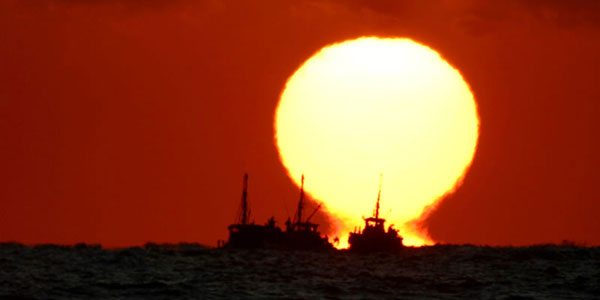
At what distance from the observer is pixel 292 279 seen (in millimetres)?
113938

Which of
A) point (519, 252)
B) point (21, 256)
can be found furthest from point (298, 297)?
point (519, 252)

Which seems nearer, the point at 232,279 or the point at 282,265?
the point at 232,279

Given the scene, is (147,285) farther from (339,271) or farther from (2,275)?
(339,271)

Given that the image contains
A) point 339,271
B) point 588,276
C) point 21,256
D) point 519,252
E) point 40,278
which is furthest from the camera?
point 519,252

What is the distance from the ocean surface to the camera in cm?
9712

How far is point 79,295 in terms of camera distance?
3652 inches

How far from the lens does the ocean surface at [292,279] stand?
97125mm

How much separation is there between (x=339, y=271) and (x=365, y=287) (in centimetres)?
2298

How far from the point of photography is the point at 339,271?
128625 mm

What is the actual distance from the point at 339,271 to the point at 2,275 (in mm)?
30997

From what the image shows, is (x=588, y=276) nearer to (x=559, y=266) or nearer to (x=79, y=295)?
(x=559, y=266)

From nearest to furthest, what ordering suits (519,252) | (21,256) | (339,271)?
1. (339,271)
2. (21,256)
3. (519,252)

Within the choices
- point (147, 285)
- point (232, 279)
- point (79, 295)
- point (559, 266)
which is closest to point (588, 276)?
point (559, 266)

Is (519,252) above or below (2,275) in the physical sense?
above
